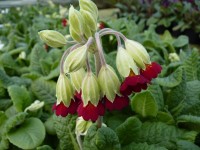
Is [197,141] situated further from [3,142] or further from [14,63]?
[14,63]

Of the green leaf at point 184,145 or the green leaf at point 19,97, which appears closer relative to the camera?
the green leaf at point 184,145

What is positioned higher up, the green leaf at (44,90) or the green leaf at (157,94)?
the green leaf at (157,94)

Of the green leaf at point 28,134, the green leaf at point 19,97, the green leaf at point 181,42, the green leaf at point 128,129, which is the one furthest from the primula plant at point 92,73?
the green leaf at point 181,42

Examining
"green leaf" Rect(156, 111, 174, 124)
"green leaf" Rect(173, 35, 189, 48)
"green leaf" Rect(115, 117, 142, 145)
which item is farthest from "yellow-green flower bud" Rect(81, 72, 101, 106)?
"green leaf" Rect(173, 35, 189, 48)

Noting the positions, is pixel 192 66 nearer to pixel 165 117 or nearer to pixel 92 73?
pixel 165 117

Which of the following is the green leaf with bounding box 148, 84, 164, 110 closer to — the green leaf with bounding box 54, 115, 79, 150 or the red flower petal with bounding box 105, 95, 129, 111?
the green leaf with bounding box 54, 115, 79, 150

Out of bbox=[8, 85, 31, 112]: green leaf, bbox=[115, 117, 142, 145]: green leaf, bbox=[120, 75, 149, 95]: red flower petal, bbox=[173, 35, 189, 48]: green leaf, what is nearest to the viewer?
bbox=[120, 75, 149, 95]: red flower petal

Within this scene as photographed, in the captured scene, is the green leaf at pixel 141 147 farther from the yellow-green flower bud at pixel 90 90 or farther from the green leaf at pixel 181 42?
the green leaf at pixel 181 42
